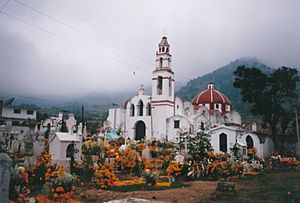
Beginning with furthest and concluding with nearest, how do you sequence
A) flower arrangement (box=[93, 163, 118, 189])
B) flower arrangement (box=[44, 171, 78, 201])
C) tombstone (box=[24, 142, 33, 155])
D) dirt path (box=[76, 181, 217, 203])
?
tombstone (box=[24, 142, 33, 155]) < flower arrangement (box=[93, 163, 118, 189]) < dirt path (box=[76, 181, 217, 203]) < flower arrangement (box=[44, 171, 78, 201])

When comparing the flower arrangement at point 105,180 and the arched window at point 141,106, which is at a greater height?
the arched window at point 141,106

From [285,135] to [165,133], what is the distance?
1348 cm

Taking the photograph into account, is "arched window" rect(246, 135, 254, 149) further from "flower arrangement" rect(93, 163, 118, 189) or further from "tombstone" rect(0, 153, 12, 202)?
"tombstone" rect(0, 153, 12, 202)

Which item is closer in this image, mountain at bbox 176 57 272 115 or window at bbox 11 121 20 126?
window at bbox 11 121 20 126

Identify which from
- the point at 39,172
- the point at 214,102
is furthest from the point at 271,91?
the point at 39,172

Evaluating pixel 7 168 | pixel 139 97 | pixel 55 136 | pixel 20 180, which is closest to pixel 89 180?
pixel 55 136

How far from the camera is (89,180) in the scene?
12.5 meters

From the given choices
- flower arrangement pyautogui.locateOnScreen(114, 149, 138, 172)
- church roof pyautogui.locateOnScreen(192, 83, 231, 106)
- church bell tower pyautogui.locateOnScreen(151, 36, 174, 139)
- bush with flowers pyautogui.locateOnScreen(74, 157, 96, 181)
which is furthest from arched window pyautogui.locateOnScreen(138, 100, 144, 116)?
bush with flowers pyautogui.locateOnScreen(74, 157, 96, 181)

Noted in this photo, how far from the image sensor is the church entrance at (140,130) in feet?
114

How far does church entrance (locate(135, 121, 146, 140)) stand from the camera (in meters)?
34.7

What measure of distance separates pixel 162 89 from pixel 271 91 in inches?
494

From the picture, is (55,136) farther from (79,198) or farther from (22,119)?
(22,119)

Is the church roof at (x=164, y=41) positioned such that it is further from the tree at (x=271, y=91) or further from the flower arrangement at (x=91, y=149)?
the flower arrangement at (x=91, y=149)

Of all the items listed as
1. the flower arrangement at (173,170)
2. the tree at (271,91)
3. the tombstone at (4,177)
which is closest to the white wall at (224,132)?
the tree at (271,91)
